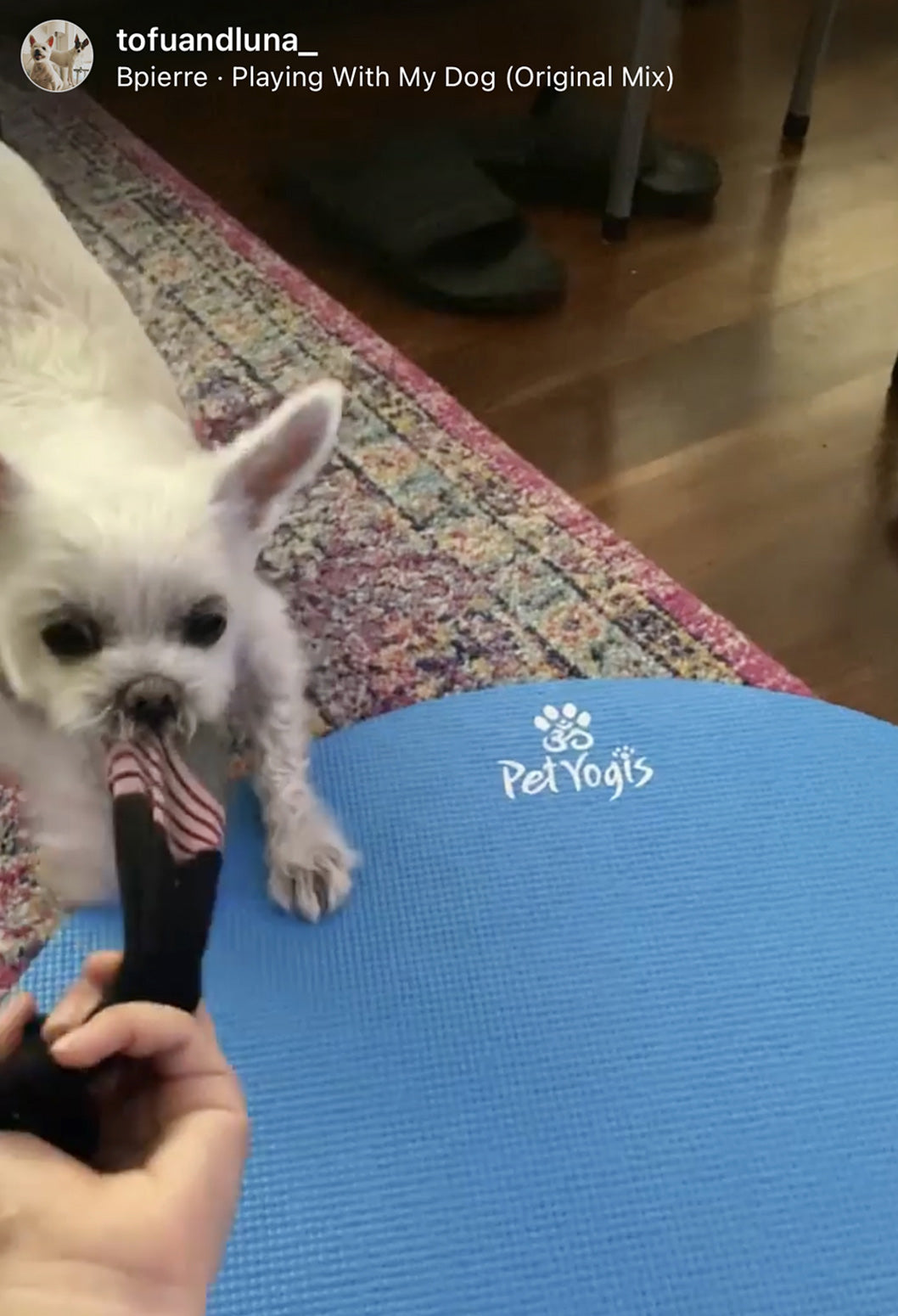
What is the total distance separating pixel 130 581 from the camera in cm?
101

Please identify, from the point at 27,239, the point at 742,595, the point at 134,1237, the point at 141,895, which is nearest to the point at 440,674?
the point at 742,595

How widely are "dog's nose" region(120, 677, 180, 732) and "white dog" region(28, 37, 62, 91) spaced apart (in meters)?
2.04

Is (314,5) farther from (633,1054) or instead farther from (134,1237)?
(134,1237)

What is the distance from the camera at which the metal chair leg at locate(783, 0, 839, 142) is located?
247 cm

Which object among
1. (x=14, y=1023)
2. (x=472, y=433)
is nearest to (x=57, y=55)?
(x=472, y=433)

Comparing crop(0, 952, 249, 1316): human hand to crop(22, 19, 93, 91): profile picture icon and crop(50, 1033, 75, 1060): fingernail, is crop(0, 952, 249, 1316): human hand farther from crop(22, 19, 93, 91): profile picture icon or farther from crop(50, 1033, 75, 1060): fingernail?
crop(22, 19, 93, 91): profile picture icon

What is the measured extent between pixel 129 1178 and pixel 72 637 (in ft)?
2.02

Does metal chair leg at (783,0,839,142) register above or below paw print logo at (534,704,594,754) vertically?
above

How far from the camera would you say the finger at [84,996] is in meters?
0.55

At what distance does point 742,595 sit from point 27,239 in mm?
974

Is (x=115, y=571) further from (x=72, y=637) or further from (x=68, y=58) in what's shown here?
(x=68, y=58)

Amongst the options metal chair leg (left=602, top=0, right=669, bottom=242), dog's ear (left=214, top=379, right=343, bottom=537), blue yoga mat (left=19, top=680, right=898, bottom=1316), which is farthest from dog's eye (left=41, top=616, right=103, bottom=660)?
metal chair leg (left=602, top=0, right=669, bottom=242)

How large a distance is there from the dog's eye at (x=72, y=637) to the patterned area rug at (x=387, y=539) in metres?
0.37

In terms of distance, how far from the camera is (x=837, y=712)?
1.36 m
